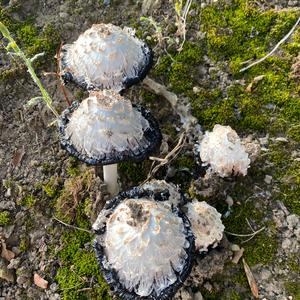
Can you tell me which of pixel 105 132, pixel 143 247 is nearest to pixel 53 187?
pixel 105 132

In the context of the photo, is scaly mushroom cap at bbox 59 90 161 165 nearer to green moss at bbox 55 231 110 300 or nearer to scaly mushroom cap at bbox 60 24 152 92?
scaly mushroom cap at bbox 60 24 152 92

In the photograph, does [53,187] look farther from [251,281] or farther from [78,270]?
[251,281]

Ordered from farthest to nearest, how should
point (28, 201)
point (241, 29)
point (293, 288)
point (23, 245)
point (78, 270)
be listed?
point (241, 29), point (28, 201), point (23, 245), point (78, 270), point (293, 288)

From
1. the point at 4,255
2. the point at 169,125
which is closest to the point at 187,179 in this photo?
the point at 169,125

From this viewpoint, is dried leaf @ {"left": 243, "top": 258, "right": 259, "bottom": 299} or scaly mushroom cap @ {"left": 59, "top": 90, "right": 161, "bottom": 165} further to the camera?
dried leaf @ {"left": 243, "top": 258, "right": 259, "bottom": 299}

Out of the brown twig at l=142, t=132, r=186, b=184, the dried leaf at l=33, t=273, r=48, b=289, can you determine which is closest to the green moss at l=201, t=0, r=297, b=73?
the brown twig at l=142, t=132, r=186, b=184

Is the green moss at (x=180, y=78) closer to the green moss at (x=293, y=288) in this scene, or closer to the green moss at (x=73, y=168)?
the green moss at (x=73, y=168)
